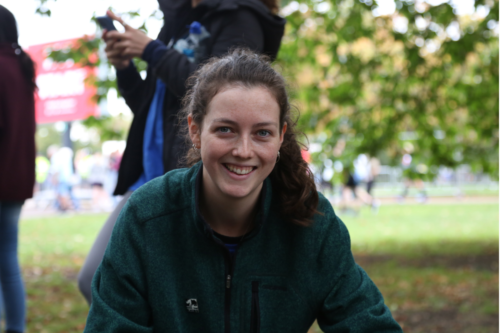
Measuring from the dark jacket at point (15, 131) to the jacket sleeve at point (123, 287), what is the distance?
5.53 ft

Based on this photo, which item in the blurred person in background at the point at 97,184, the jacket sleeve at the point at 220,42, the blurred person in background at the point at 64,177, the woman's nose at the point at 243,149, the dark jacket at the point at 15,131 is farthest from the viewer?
the blurred person in background at the point at 97,184

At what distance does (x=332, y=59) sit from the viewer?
698 centimetres

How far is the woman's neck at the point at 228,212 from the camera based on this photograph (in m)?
1.88

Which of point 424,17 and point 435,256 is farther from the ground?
point 424,17

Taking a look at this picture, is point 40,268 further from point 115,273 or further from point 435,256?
point 115,273

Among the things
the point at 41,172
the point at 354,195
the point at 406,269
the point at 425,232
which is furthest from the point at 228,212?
the point at 41,172

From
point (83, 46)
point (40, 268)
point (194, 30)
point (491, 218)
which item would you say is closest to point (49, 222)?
point (40, 268)

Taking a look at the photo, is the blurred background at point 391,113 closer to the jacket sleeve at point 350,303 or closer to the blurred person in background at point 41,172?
the jacket sleeve at point 350,303

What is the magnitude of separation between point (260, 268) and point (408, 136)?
5.62 meters

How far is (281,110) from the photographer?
1835 mm

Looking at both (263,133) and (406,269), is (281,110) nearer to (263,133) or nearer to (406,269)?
(263,133)

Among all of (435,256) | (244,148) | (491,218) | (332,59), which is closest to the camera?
(244,148)

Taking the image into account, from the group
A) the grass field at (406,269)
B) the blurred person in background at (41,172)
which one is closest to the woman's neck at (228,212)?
the grass field at (406,269)

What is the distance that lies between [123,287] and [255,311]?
1.43ft
